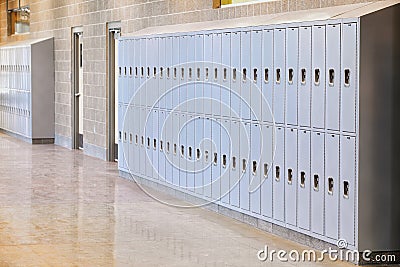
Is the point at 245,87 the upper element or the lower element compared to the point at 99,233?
upper

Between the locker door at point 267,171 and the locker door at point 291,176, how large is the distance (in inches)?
11.6

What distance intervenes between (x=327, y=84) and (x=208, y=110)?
250 cm

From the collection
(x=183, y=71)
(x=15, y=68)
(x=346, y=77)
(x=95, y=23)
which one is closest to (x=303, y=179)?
(x=346, y=77)

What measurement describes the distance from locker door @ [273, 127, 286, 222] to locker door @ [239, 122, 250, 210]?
563 millimetres

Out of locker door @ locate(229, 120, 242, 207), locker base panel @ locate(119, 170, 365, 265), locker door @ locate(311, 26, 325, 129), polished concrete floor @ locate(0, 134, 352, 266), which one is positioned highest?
locker door @ locate(311, 26, 325, 129)

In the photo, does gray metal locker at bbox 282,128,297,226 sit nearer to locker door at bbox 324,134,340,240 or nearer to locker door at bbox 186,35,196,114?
locker door at bbox 324,134,340,240

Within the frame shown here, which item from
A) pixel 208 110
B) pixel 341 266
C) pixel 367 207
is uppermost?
pixel 208 110

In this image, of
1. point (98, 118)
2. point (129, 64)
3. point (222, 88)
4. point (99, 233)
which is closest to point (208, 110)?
point (222, 88)

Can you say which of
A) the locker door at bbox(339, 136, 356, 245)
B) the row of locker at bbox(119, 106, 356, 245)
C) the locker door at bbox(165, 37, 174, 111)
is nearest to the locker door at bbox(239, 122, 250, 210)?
the row of locker at bbox(119, 106, 356, 245)

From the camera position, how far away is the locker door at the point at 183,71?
33.0 ft

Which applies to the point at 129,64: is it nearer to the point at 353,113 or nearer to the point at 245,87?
the point at 245,87

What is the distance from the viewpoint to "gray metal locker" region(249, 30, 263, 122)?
27.2 ft

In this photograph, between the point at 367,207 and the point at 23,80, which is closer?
the point at 367,207

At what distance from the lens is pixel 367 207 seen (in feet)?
22.2
